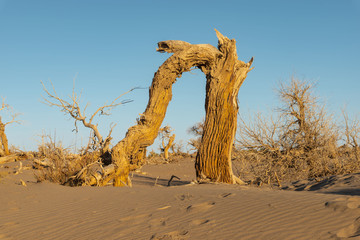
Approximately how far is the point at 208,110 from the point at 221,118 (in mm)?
453

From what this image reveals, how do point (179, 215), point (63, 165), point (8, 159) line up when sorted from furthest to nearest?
1. point (8, 159)
2. point (63, 165)
3. point (179, 215)

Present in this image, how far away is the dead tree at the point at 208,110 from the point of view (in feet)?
30.8

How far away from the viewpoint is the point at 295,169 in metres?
13.3

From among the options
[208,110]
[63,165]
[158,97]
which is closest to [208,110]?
[208,110]

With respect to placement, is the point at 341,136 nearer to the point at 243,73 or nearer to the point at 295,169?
the point at 295,169

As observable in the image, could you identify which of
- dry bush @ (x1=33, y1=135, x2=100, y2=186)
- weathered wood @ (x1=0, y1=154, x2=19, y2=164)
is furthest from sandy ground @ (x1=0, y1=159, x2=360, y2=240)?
weathered wood @ (x1=0, y1=154, x2=19, y2=164)

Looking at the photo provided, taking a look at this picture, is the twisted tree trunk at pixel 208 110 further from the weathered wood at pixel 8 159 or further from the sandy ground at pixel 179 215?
the weathered wood at pixel 8 159

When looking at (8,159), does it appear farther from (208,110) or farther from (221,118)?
(221,118)

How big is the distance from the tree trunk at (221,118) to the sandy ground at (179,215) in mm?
2797

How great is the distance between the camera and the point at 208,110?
9.68 metres

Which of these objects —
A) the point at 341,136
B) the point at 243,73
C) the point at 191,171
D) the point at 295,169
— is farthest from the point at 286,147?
the point at 191,171

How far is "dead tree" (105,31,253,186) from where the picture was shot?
9391mm

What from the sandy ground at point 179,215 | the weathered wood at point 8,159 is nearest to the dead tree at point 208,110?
the sandy ground at point 179,215

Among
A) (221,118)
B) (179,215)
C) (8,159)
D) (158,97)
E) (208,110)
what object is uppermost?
(158,97)
